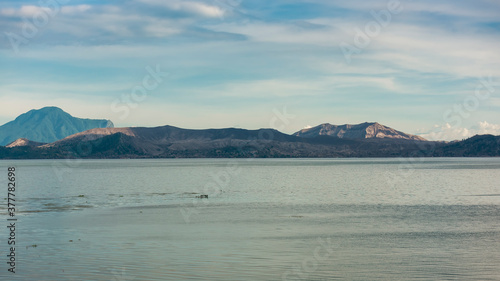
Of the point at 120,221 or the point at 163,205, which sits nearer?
the point at 120,221

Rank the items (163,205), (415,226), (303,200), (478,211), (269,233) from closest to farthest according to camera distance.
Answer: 1. (269,233)
2. (415,226)
3. (478,211)
4. (163,205)
5. (303,200)

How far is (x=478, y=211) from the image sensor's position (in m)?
61.7

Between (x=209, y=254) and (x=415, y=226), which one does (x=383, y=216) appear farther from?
(x=209, y=254)

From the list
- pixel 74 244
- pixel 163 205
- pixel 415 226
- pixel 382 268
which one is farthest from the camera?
pixel 163 205

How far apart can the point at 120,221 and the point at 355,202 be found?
36862mm

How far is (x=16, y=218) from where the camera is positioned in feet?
180

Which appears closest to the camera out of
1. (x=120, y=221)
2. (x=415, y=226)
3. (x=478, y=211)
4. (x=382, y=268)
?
(x=382, y=268)

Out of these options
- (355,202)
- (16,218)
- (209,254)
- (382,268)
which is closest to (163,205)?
(16,218)

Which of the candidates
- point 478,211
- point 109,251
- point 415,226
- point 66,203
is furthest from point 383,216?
point 66,203

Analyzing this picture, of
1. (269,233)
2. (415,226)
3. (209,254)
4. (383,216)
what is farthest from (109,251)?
(383,216)

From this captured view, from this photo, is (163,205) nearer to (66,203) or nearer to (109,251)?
(66,203)

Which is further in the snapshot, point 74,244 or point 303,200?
point 303,200

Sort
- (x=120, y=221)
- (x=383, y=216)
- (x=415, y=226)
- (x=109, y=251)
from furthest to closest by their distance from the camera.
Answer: (x=383, y=216) → (x=120, y=221) → (x=415, y=226) → (x=109, y=251)

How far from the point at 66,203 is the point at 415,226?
50.3 meters
